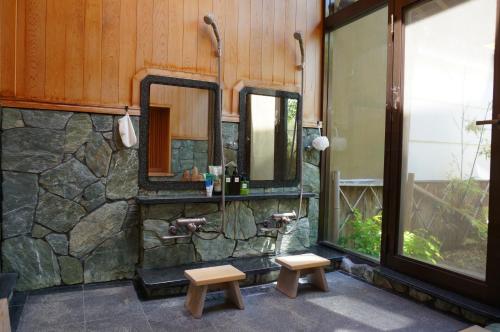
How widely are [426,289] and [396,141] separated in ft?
3.75

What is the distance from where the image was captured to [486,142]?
2355 millimetres

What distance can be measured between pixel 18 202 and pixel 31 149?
0.39 metres

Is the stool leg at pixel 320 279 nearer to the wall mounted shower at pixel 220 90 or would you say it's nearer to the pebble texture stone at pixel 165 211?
the wall mounted shower at pixel 220 90

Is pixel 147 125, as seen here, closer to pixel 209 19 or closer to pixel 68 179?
pixel 68 179

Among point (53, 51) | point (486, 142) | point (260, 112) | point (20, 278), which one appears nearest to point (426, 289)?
point (486, 142)

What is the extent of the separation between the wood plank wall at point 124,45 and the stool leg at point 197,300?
60.0 inches

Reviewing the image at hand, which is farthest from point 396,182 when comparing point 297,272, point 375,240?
point 297,272

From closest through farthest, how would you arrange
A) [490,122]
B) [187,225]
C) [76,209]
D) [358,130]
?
[490,122]
[76,209]
[187,225]
[358,130]

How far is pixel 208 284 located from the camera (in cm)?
232

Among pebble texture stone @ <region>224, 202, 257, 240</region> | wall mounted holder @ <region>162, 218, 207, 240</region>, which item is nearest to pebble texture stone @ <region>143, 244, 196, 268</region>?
wall mounted holder @ <region>162, 218, 207, 240</region>

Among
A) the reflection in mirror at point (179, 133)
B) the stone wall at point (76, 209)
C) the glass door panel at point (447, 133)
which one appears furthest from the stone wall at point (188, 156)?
the glass door panel at point (447, 133)

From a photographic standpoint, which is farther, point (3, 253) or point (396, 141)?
point (396, 141)

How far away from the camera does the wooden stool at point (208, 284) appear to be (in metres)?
2.31

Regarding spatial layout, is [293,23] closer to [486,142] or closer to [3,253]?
[486,142]
